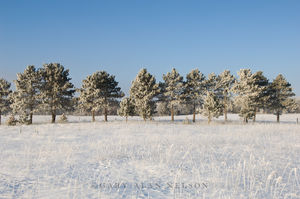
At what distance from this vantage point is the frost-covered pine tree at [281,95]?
40.7 meters

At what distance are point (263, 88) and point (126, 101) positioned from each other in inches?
1026

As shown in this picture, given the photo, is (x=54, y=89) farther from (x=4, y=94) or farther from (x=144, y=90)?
(x=144, y=90)

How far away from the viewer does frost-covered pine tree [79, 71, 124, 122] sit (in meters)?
35.6

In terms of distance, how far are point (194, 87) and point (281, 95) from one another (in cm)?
1785

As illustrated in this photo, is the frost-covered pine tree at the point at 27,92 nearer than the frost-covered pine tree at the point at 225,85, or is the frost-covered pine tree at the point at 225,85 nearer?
the frost-covered pine tree at the point at 27,92

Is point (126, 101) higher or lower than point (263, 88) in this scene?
lower

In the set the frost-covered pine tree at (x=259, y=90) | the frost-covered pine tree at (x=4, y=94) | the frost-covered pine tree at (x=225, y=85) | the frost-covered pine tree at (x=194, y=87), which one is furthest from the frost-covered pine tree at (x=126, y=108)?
the frost-covered pine tree at (x=259, y=90)

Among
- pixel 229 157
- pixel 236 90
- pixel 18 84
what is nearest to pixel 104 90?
pixel 18 84

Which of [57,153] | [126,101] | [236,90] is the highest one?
[236,90]

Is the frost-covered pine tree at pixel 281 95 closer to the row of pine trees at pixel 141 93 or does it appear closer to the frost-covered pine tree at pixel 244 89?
the row of pine trees at pixel 141 93

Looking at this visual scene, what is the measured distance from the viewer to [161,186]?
3936 mm

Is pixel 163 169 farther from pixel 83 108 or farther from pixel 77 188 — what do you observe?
pixel 83 108

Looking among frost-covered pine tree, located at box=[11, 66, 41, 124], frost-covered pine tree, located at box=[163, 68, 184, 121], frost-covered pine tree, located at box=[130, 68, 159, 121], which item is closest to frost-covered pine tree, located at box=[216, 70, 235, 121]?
frost-covered pine tree, located at box=[163, 68, 184, 121]

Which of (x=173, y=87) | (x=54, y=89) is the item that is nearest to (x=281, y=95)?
(x=173, y=87)
